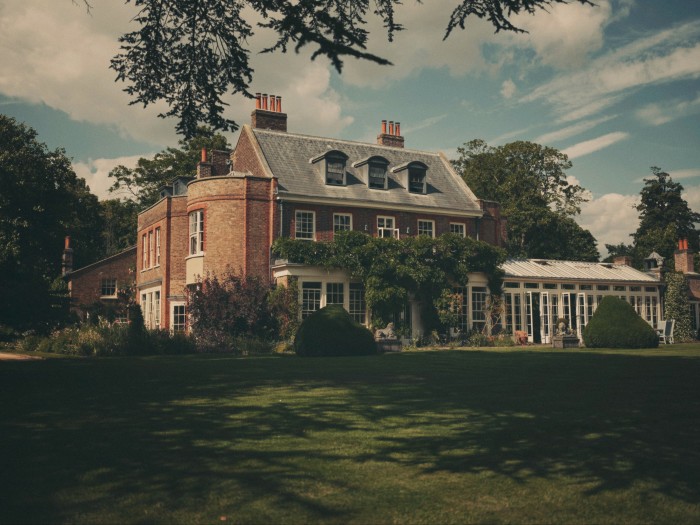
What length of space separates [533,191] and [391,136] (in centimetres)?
1655

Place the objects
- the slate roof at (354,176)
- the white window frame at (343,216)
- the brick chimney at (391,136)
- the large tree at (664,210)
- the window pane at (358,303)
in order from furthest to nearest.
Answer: the large tree at (664,210)
the brick chimney at (391,136)
the white window frame at (343,216)
the slate roof at (354,176)
the window pane at (358,303)

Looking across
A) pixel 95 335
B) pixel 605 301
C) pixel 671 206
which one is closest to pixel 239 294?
pixel 95 335

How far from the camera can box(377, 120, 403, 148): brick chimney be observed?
38.3 metres

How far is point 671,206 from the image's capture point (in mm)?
68062

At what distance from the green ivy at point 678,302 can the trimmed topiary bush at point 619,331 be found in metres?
13.5

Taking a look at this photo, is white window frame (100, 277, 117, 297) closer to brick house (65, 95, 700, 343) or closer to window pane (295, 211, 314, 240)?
brick house (65, 95, 700, 343)

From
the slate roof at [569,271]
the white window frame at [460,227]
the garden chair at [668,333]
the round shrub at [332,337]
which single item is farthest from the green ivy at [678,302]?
the round shrub at [332,337]

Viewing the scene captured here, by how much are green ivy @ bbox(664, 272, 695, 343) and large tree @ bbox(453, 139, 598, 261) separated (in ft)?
41.0

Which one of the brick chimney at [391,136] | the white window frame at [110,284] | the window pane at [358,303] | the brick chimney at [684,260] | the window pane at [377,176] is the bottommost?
the window pane at [358,303]

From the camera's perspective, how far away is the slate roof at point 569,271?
1331 inches

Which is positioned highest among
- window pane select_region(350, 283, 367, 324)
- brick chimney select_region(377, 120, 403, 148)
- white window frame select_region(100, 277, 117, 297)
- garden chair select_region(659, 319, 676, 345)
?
brick chimney select_region(377, 120, 403, 148)

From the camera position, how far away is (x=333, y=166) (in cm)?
3284

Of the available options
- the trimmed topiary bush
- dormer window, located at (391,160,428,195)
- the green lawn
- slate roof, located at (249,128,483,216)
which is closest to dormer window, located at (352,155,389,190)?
slate roof, located at (249,128,483,216)

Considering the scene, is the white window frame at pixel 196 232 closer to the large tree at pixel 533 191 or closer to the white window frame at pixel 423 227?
the white window frame at pixel 423 227
